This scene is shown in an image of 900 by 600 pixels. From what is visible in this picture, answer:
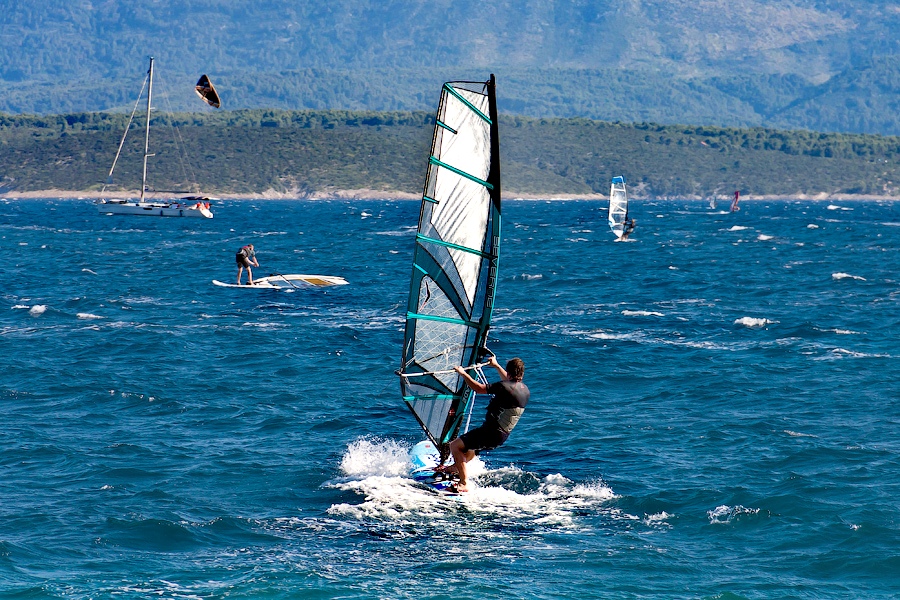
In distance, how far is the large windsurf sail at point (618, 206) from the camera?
7131 centimetres

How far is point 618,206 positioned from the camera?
77.6m

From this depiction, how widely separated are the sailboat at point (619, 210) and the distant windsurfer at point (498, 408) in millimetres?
54672

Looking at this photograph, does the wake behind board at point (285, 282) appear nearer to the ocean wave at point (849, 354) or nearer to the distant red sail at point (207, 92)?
the ocean wave at point (849, 354)

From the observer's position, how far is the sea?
14.0 m

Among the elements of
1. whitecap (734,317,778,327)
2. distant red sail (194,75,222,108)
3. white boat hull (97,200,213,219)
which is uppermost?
distant red sail (194,75,222,108)

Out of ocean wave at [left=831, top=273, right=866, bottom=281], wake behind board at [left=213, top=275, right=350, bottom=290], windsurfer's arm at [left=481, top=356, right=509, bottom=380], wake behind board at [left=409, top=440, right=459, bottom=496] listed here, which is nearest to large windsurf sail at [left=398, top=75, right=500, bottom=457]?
wake behind board at [left=409, top=440, right=459, bottom=496]

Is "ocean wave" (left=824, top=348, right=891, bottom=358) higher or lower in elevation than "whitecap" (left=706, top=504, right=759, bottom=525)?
higher

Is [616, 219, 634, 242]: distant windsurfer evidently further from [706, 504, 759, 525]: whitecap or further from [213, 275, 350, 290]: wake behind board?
[706, 504, 759, 525]: whitecap

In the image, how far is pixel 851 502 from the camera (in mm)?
16781

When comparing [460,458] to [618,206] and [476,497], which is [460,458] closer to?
[476,497]

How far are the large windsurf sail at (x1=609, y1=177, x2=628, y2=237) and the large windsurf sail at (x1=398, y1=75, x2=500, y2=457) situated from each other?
5285 centimetres

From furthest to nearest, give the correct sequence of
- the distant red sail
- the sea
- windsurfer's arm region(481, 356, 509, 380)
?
the distant red sail → windsurfer's arm region(481, 356, 509, 380) → the sea

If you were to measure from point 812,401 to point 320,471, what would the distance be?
36.3ft

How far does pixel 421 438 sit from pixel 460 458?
403 centimetres
